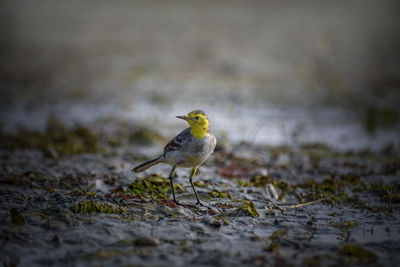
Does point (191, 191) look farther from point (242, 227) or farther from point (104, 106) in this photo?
point (104, 106)

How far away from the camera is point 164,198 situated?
5812mm

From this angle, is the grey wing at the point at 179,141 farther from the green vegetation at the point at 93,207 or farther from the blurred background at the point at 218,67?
the blurred background at the point at 218,67

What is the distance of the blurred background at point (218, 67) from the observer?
13.0m

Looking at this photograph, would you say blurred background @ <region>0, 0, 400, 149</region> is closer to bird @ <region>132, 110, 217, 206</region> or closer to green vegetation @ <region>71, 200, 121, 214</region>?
bird @ <region>132, 110, 217, 206</region>

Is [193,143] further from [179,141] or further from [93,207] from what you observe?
[93,207]

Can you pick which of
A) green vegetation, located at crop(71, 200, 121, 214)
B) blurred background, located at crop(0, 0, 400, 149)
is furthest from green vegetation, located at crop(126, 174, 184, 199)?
blurred background, located at crop(0, 0, 400, 149)

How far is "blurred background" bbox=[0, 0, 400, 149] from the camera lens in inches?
511

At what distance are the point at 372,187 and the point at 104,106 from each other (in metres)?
10.7

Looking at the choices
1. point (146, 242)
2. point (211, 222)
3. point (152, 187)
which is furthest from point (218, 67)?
point (146, 242)

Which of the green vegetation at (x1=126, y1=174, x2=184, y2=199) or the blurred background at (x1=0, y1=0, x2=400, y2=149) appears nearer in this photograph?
the green vegetation at (x1=126, y1=174, x2=184, y2=199)

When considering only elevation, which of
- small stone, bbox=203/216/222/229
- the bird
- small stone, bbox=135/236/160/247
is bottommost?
small stone, bbox=135/236/160/247

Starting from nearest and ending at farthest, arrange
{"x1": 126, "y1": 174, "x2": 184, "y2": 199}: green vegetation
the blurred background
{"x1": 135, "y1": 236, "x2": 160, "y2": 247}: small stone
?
1. {"x1": 135, "y1": 236, "x2": 160, "y2": 247}: small stone
2. {"x1": 126, "y1": 174, "x2": 184, "y2": 199}: green vegetation
3. the blurred background

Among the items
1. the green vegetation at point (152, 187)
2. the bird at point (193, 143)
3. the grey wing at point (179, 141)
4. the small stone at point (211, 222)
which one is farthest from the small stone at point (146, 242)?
the grey wing at point (179, 141)

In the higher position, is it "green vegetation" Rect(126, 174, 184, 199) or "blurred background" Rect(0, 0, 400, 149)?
"blurred background" Rect(0, 0, 400, 149)
